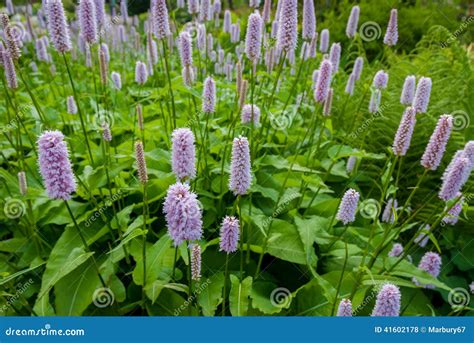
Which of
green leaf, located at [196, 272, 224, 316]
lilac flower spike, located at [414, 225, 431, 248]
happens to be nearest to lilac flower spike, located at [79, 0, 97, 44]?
green leaf, located at [196, 272, 224, 316]

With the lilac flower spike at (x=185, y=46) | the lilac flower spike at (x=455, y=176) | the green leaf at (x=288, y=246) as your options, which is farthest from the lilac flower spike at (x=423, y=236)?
the lilac flower spike at (x=185, y=46)

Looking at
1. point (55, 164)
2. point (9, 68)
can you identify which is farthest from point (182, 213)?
point (9, 68)

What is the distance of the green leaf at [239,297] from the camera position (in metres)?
2.29

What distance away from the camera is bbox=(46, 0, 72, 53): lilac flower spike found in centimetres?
231

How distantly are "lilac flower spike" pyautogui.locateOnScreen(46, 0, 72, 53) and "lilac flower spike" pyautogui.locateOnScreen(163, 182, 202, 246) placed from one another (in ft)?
4.02

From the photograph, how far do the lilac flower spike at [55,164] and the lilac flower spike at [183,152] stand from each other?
17.2 inches

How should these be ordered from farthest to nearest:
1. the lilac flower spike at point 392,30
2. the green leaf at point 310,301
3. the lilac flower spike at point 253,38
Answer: the lilac flower spike at point 392,30
the lilac flower spike at point 253,38
the green leaf at point 310,301

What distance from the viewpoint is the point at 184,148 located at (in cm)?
186

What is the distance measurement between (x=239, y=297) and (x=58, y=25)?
1.74 meters

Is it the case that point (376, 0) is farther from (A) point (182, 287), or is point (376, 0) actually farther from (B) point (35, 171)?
(A) point (182, 287)

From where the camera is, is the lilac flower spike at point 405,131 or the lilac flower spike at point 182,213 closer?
the lilac flower spike at point 182,213

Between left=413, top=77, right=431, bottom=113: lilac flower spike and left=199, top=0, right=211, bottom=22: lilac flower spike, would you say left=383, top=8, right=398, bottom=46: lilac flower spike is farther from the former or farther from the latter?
left=199, top=0, right=211, bottom=22: lilac flower spike

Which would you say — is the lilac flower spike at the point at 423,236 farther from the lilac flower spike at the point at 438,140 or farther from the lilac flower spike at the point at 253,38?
the lilac flower spike at the point at 253,38

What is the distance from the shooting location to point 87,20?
2533 millimetres
